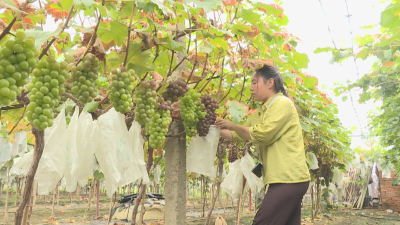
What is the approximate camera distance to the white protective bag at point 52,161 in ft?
4.80

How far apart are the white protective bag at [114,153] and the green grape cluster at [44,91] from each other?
0.51m

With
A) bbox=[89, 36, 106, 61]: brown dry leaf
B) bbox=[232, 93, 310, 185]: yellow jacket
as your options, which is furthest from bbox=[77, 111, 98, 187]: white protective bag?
bbox=[232, 93, 310, 185]: yellow jacket

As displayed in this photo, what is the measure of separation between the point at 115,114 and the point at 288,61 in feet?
6.68

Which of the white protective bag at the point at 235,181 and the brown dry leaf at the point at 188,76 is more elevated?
the brown dry leaf at the point at 188,76

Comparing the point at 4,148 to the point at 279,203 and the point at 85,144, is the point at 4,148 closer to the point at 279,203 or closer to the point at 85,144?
the point at 85,144

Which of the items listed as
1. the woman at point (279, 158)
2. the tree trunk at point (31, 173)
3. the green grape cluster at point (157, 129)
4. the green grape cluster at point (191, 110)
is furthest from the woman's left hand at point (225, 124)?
the tree trunk at point (31, 173)

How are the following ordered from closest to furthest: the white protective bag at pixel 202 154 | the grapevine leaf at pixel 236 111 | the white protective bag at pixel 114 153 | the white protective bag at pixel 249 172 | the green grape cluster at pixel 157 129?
the white protective bag at pixel 114 153, the green grape cluster at pixel 157 129, the grapevine leaf at pixel 236 111, the white protective bag at pixel 202 154, the white protective bag at pixel 249 172

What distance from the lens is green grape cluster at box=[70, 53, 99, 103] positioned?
139cm

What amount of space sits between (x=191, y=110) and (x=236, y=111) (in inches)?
15.1

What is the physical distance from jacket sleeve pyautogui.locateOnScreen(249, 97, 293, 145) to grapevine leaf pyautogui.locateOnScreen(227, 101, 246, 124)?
0.48 feet

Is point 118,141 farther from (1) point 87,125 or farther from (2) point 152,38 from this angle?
(2) point 152,38

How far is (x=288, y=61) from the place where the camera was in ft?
10.0

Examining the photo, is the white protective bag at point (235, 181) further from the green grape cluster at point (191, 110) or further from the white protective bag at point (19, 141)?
the white protective bag at point (19, 141)

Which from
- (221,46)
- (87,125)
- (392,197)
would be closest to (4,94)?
(87,125)
